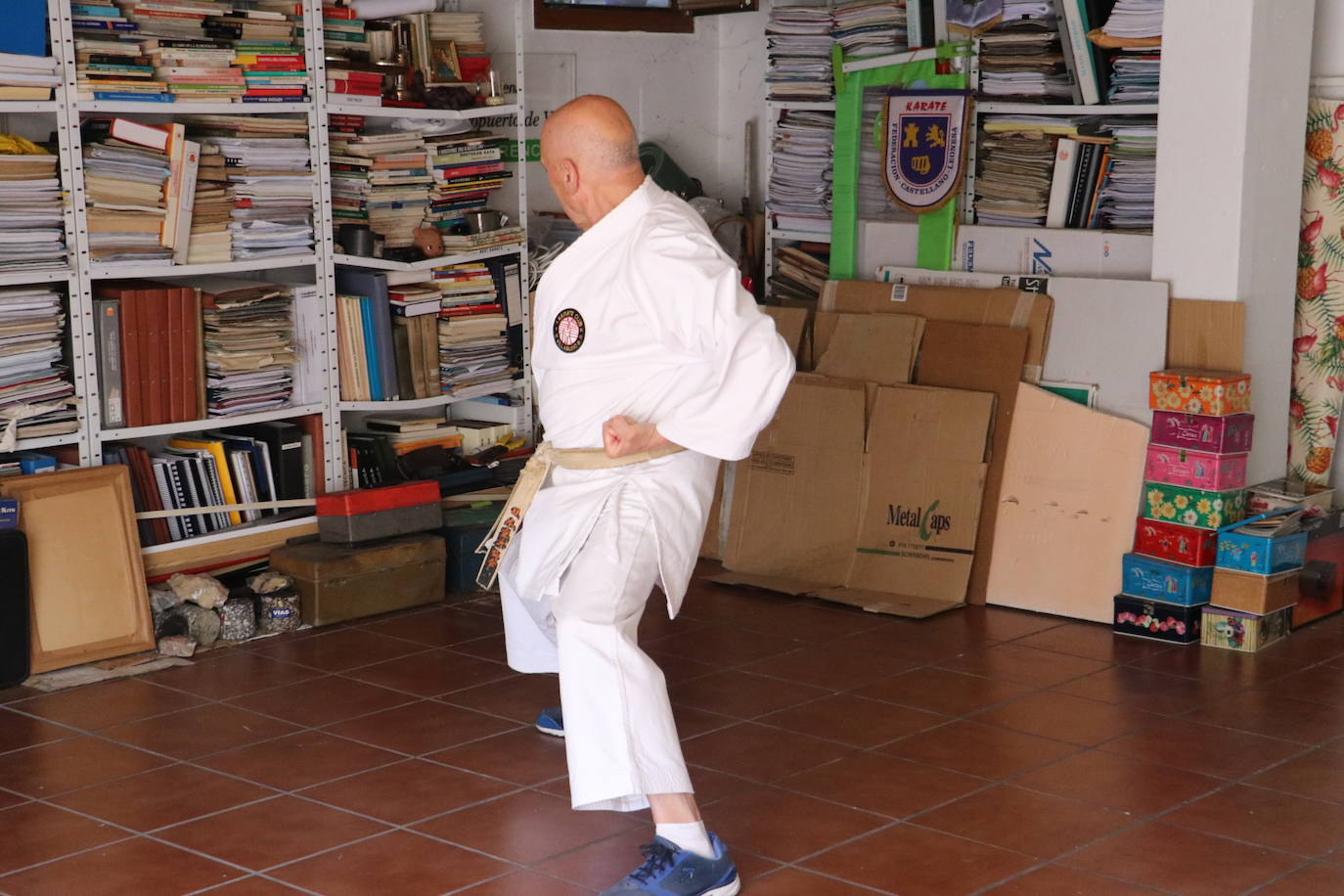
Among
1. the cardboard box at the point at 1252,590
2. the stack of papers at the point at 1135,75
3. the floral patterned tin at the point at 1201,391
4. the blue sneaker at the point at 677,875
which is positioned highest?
the stack of papers at the point at 1135,75

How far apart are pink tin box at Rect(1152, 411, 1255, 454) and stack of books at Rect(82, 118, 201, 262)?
3176 mm

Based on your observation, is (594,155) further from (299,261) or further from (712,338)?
(299,261)

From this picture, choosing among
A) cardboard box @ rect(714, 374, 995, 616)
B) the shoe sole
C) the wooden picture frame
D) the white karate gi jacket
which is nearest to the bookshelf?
the wooden picture frame

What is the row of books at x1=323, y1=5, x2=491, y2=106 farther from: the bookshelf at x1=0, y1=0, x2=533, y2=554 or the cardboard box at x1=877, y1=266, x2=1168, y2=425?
the cardboard box at x1=877, y1=266, x2=1168, y2=425

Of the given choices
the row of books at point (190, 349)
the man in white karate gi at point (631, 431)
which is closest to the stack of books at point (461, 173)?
the row of books at point (190, 349)

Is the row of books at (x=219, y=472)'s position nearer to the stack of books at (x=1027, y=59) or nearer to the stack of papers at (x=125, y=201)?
the stack of papers at (x=125, y=201)

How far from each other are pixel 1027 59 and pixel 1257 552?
79.7 inches

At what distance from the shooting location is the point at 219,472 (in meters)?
5.32

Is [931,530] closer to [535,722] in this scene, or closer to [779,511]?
[779,511]

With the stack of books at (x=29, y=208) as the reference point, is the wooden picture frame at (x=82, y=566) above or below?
below

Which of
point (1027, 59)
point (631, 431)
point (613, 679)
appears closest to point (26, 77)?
point (631, 431)

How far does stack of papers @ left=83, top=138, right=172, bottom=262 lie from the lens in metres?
4.86

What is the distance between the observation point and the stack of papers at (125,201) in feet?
15.9

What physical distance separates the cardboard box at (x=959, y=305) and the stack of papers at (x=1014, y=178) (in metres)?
0.43
